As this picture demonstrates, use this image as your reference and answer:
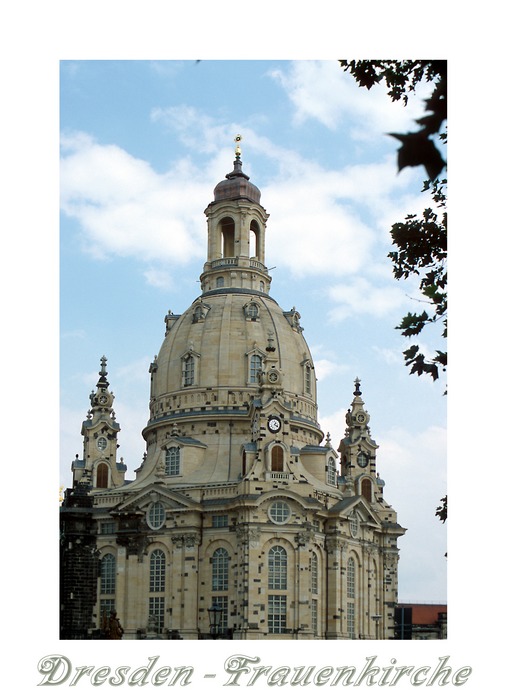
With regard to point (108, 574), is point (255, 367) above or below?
above

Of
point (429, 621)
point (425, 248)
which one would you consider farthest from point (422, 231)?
point (429, 621)

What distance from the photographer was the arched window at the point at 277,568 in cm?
6912

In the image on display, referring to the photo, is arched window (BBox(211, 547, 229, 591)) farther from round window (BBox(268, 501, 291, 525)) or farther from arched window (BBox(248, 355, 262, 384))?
arched window (BBox(248, 355, 262, 384))

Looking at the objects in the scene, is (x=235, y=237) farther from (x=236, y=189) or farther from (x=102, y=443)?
(x=102, y=443)

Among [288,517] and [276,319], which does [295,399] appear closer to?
[276,319]

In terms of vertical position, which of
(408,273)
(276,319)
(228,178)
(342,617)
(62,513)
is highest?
(228,178)

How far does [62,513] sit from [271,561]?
1556 cm

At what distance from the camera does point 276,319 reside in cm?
8256

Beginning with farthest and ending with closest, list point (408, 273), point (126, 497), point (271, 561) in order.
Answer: point (126, 497) < point (271, 561) < point (408, 273)

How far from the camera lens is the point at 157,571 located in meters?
72.4

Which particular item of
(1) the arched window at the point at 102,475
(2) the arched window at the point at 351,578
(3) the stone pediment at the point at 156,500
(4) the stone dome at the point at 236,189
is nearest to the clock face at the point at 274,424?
(3) the stone pediment at the point at 156,500

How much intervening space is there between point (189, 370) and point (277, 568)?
17066 millimetres

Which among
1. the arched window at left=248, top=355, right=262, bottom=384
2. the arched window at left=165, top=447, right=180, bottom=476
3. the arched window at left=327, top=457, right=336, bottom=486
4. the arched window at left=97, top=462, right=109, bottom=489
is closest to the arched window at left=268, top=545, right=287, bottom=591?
the arched window at left=165, top=447, right=180, bottom=476
